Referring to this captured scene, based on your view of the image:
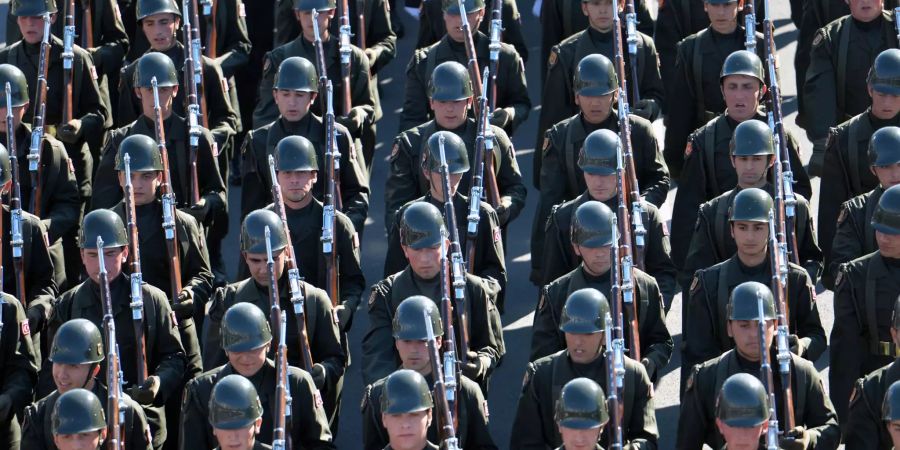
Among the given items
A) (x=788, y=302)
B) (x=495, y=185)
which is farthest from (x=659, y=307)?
(x=495, y=185)

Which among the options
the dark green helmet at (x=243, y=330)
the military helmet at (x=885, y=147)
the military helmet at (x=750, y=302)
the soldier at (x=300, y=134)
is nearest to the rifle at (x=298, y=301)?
the dark green helmet at (x=243, y=330)

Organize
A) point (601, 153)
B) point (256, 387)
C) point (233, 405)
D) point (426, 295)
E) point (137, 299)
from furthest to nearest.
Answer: point (601, 153)
point (137, 299)
point (426, 295)
point (256, 387)
point (233, 405)

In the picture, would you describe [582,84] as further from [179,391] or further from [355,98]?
[179,391]

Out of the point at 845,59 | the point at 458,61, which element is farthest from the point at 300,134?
the point at 845,59

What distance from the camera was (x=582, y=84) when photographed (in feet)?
53.1

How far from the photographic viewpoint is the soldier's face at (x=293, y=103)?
16.6 meters

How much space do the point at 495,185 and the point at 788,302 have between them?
9.06 feet

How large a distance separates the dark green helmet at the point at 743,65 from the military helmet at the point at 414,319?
365cm

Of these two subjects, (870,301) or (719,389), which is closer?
(719,389)

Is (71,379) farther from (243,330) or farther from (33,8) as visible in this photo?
(33,8)

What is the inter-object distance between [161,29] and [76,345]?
4.72 m

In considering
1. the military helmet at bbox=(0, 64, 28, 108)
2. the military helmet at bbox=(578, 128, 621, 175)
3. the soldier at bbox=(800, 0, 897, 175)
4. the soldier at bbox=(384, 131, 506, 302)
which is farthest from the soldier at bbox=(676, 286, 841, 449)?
the military helmet at bbox=(0, 64, 28, 108)

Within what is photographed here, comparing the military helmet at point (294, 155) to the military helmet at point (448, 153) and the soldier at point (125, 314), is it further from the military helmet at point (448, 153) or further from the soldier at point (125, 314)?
the soldier at point (125, 314)

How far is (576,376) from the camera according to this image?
1362 cm
